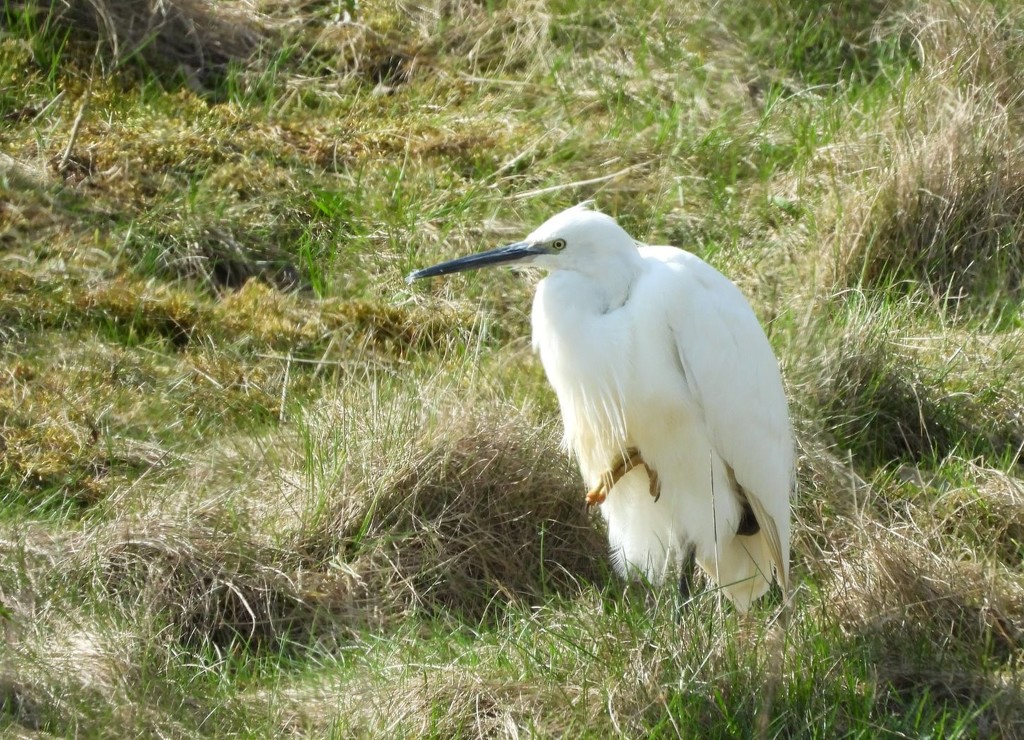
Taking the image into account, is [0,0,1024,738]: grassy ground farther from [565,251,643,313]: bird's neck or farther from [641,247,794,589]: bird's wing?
[565,251,643,313]: bird's neck

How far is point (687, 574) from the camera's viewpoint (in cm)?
432

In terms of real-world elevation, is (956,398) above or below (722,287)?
below

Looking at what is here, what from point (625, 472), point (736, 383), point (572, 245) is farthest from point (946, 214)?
point (572, 245)

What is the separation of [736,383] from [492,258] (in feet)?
2.28

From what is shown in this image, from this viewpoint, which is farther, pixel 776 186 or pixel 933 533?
pixel 776 186

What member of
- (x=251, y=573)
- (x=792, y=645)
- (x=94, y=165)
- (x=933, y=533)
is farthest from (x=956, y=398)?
(x=94, y=165)

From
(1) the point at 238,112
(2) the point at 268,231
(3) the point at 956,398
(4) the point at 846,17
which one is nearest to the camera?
(3) the point at 956,398

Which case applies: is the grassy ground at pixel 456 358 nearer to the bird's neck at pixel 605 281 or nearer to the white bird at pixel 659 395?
the white bird at pixel 659 395

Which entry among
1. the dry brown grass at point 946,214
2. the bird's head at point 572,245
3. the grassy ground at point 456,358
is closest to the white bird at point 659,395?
the bird's head at point 572,245

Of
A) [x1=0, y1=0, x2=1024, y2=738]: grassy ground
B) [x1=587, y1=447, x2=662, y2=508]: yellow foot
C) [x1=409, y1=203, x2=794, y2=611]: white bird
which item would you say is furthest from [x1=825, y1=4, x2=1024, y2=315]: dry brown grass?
[x1=587, y1=447, x2=662, y2=508]: yellow foot

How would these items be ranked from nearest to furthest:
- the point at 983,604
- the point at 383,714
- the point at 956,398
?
the point at 383,714 → the point at 983,604 → the point at 956,398

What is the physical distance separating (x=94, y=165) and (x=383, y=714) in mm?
3075

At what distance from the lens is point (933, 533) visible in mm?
3906

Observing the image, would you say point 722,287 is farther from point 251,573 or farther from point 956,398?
point 251,573
